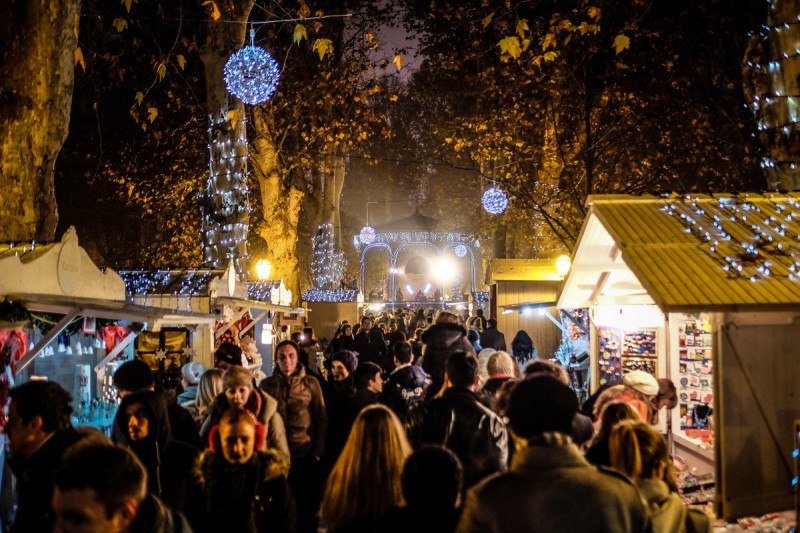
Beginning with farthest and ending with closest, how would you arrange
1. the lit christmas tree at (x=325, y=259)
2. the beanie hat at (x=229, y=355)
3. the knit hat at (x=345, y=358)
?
the lit christmas tree at (x=325, y=259), the beanie hat at (x=229, y=355), the knit hat at (x=345, y=358)

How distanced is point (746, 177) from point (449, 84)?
54.8 feet

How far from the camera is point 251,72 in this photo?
12.2 metres

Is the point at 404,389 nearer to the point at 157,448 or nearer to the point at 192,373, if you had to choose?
the point at 192,373

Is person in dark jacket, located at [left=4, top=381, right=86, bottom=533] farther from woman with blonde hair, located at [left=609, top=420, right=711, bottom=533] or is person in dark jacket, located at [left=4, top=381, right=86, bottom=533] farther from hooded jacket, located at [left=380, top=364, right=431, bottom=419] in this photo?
hooded jacket, located at [left=380, top=364, right=431, bottom=419]

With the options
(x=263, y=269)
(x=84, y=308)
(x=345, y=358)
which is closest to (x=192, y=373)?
(x=84, y=308)

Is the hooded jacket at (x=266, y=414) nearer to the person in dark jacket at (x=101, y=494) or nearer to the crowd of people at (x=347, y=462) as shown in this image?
the crowd of people at (x=347, y=462)

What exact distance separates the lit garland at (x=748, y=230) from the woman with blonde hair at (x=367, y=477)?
4045mm

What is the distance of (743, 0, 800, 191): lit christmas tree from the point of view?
9195 millimetres

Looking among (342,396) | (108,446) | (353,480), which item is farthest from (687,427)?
(108,446)

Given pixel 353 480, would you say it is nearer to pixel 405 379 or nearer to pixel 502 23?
pixel 405 379

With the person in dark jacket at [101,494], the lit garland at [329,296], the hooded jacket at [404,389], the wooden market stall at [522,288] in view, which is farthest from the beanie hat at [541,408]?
the lit garland at [329,296]

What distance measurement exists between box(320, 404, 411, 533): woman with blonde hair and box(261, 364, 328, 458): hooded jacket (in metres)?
3.35

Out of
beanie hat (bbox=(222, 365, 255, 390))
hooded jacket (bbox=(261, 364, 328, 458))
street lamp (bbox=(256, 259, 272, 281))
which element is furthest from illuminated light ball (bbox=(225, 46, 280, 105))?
street lamp (bbox=(256, 259, 272, 281))

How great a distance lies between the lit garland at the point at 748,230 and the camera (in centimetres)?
641
